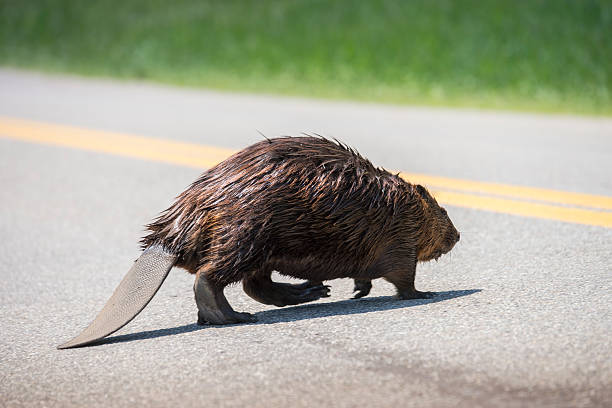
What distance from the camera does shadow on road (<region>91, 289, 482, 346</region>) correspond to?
4.98 metres

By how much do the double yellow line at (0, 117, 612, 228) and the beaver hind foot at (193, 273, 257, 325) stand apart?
3223mm

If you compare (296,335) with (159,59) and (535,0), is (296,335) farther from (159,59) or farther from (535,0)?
(159,59)

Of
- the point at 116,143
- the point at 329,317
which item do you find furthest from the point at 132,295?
the point at 116,143

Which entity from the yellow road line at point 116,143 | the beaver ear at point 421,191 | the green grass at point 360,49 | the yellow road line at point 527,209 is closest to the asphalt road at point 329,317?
the yellow road line at point 527,209

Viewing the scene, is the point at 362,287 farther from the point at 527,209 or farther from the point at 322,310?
the point at 527,209

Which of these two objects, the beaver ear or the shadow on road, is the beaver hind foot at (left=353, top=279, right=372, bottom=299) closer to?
the shadow on road

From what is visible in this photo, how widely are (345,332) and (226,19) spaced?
61.4 feet

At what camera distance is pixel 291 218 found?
15.9 ft

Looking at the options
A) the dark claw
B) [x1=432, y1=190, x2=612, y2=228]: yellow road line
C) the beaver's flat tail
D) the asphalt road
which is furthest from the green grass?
the beaver's flat tail

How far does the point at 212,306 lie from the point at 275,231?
0.49 meters

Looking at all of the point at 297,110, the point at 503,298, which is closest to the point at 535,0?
the point at 297,110

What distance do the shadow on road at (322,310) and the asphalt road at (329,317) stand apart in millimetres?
16

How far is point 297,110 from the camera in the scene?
14.1m

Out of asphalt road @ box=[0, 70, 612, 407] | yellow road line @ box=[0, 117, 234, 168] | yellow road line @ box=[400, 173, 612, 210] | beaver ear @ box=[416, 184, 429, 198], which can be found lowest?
asphalt road @ box=[0, 70, 612, 407]
